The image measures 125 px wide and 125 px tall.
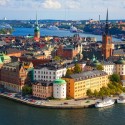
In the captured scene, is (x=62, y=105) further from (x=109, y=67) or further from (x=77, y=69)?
(x=109, y=67)

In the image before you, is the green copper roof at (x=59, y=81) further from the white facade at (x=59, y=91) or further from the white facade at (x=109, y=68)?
the white facade at (x=109, y=68)

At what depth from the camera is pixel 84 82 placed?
29.0 meters

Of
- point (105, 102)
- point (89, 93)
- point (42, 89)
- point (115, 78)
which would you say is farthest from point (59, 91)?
point (115, 78)

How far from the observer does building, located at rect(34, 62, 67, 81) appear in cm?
2980

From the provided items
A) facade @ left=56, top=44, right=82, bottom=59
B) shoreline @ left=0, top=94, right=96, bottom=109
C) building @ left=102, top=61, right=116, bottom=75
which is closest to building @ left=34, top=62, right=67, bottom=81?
shoreline @ left=0, top=94, right=96, bottom=109

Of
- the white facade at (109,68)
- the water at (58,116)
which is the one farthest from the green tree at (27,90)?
the white facade at (109,68)

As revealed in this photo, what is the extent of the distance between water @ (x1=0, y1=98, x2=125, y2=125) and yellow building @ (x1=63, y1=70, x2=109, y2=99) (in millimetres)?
2646

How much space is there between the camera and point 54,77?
29.8 metres

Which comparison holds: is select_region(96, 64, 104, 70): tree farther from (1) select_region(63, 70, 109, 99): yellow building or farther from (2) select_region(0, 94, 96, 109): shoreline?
(2) select_region(0, 94, 96, 109): shoreline

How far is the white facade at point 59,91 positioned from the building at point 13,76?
3516 mm

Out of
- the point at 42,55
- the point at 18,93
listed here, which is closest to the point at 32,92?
the point at 18,93

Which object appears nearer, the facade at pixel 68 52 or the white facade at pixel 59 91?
the white facade at pixel 59 91

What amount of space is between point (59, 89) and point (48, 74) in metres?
2.79

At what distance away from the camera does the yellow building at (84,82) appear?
92.5 ft
